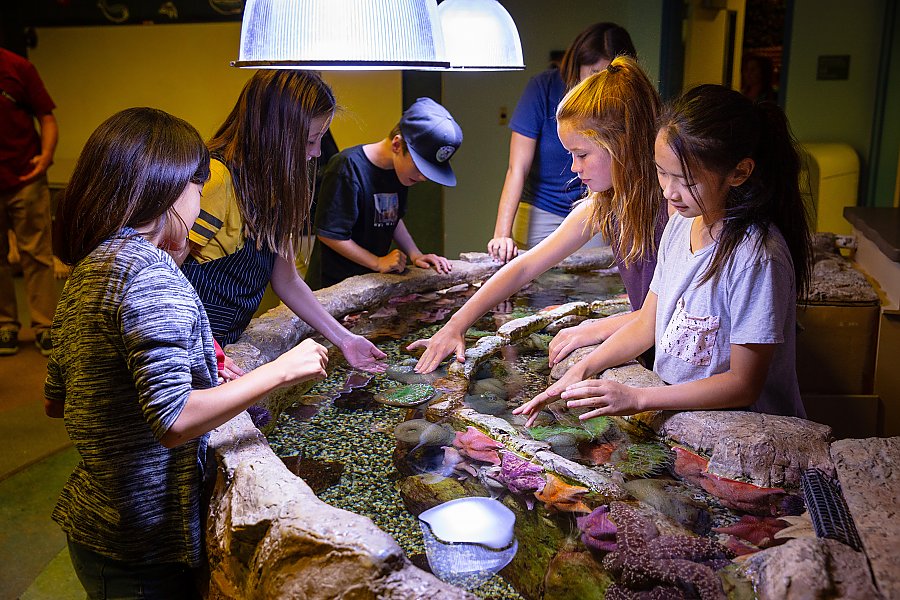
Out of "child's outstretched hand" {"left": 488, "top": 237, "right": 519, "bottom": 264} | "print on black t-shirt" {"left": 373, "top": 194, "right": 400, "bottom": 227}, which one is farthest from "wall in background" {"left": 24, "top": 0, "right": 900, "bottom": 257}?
"child's outstretched hand" {"left": 488, "top": 237, "right": 519, "bottom": 264}

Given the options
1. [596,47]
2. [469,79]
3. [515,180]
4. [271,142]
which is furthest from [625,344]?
[469,79]

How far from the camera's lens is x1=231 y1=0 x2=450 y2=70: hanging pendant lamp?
58.9 inches

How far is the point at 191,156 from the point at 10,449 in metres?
2.99

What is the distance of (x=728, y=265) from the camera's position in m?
1.91

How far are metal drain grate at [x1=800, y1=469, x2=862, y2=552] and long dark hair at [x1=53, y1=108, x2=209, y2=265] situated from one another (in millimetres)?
1399

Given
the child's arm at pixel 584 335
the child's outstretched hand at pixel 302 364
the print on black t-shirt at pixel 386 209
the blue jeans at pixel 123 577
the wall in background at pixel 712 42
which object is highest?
the wall in background at pixel 712 42

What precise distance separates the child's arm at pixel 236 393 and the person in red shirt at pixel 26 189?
3.87 m

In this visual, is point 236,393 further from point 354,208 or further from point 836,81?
point 836,81

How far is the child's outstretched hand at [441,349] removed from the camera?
8.00 ft

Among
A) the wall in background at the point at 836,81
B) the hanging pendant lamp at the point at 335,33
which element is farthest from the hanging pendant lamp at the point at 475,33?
the wall in background at the point at 836,81

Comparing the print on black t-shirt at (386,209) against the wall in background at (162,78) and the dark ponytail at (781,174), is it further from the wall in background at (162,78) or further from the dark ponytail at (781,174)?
the wall in background at (162,78)

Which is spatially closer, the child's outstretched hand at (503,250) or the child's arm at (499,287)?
the child's arm at (499,287)

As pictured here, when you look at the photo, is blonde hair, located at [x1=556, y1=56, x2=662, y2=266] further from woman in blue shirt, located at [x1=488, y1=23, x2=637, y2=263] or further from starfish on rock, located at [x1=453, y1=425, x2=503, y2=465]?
woman in blue shirt, located at [x1=488, y1=23, x2=637, y2=263]

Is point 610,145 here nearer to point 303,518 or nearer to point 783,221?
point 783,221
